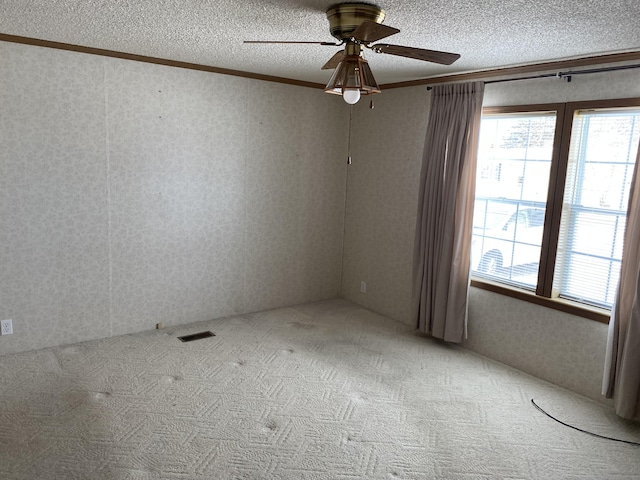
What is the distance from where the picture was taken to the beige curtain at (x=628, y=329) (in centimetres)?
303

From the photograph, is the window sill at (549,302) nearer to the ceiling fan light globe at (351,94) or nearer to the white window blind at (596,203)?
the white window blind at (596,203)

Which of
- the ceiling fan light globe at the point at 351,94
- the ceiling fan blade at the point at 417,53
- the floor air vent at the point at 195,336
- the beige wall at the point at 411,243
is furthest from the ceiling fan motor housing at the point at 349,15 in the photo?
the floor air vent at the point at 195,336

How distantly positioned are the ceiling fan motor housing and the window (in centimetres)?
180

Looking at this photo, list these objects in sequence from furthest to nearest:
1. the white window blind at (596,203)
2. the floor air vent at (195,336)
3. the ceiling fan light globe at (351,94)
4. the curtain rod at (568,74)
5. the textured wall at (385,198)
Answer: the textured wall at (385,198) → the floor air vent at (195,336) → the white window blind at (596,203) → the curtain rod at (568,74) → the ceiling fan light globe at (351,94)

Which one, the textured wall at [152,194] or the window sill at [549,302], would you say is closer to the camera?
the window sill at [549,302]

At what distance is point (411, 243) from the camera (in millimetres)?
4730

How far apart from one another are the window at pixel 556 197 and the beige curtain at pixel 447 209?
0.15m

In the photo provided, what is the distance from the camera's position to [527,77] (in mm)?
3643

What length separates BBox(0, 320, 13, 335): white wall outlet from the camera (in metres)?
3.69

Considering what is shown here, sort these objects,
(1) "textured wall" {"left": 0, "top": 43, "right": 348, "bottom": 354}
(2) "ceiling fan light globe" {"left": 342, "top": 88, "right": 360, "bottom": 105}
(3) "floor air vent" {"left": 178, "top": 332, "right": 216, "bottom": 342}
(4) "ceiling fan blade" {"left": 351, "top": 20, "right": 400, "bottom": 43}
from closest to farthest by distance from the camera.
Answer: (4) "ceiling fan blade" {"left": 351, "top": 20, "right": 400, "bottom": 43} < (2) "ceiling fan light globe" {"left": 342, "top": 88, "right": 360, "bottom": 105} < (1) "textured wall" {"left": 0, "top": 43, "right": 348, "bottom": 354} < (3) "floor air vent" {"left": 178, "top": 332, "right": 216, "bottom": 342}

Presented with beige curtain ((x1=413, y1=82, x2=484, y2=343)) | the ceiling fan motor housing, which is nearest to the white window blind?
beige curtain ((x1=413, y1=82, x2=484, y2=343))

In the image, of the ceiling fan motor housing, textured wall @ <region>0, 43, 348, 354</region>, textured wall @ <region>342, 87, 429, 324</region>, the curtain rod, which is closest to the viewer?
the ceiling fan motor housing

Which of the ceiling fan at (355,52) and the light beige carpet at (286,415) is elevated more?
the ceiling fan at (355,52)

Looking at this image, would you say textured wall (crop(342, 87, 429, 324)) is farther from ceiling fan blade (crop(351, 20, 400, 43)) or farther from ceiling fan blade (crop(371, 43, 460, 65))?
ceiling fan blade (crop(351, 20, 400, 43))
